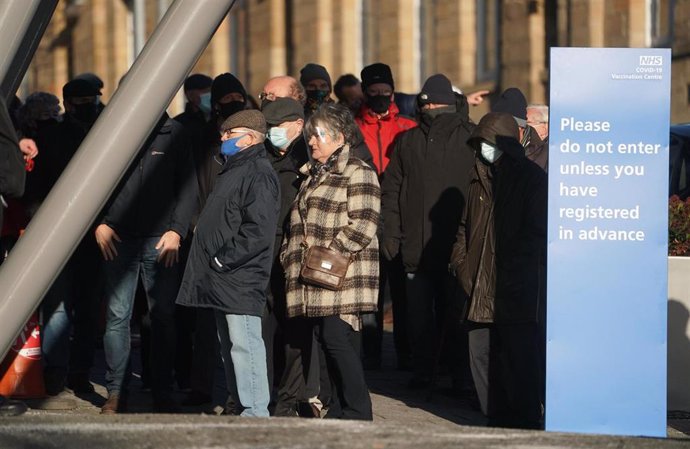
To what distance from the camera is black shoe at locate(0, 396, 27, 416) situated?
883cm

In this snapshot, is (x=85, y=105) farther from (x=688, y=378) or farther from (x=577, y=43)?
(x=577, y=43)

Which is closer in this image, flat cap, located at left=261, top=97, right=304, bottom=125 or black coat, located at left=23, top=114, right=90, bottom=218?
flat cap, located at left=261, top=97, right=304, bottom=125

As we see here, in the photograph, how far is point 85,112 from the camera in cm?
1156

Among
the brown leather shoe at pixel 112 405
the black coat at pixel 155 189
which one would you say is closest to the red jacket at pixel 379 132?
the black coat at pixel 155 189

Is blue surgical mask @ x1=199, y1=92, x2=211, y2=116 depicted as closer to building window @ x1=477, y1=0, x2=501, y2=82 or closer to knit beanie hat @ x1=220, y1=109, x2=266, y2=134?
knit beanie hat @ x1=220, y1=109, x2=266, y2=134

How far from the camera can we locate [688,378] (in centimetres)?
1045

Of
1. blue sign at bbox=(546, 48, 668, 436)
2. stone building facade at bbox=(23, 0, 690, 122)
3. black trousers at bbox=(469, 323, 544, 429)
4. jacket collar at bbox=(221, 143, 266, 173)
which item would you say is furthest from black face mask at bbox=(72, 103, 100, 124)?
stone building facade at bbox=(23, 0, 690, 122)

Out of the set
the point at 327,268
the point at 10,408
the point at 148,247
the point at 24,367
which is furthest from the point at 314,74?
the point at 10,408

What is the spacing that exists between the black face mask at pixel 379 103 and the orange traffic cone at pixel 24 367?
Result: 302cm

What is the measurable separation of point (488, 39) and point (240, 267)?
47.0 ft

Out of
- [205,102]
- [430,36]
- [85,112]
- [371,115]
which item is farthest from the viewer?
[430,36]

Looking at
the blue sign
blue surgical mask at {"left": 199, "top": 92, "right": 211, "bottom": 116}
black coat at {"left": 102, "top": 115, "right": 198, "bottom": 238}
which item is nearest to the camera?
the blue sign

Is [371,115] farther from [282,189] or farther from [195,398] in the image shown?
[195,398]

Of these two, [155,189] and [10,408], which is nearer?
[10,408]
